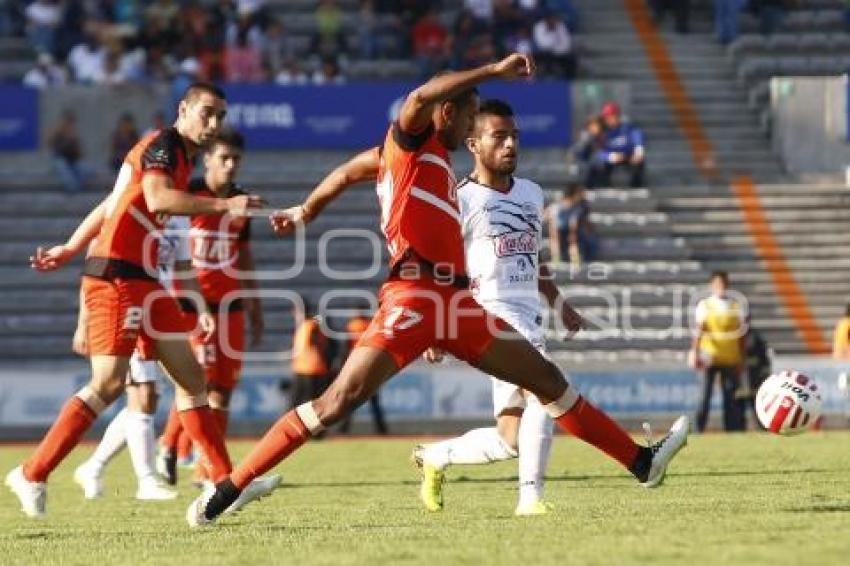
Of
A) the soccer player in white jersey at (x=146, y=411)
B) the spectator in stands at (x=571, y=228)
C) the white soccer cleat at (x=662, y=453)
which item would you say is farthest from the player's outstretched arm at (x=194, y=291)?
the spectator in stands at (x=571, y=228)

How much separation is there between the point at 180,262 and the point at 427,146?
512 centimetres

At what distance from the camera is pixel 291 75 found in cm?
3300

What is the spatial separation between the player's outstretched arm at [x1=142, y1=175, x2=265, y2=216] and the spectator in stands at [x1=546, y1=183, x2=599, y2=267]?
19452 millimetres

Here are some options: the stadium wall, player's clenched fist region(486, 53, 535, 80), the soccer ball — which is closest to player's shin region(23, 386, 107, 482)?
player's clenched fist region(486, 53, 535, 80)

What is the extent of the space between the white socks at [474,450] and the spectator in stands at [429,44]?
842 inches

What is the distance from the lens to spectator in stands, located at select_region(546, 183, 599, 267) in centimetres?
3066

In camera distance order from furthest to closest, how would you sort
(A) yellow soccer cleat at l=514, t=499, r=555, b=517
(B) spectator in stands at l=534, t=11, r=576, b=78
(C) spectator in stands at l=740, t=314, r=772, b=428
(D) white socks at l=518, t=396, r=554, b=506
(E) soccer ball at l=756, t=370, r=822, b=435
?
(B) spectator in stands at l=534, t=11, r=576, b=78 < (C) spectator in stands at l=740, t=314, r=772, b=428 < (E) soccer ball at l=756, t=370, r=822, b=435 < (D) white socks at l=518, t=396, r=554, b=506 < (A) yellow soccer cleat at l=514, t=499, r=555, b=517

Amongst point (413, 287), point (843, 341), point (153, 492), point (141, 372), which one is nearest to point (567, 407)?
point (413, 287)

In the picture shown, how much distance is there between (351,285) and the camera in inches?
1235

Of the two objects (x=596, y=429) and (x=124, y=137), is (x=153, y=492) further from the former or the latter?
(x=124, y=137)

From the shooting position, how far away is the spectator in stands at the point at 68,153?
3192 centimetres

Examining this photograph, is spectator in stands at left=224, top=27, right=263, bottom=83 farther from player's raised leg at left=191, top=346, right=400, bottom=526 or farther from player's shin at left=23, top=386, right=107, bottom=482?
player's raised leg at left=191, top=346, right=400, bottom=526

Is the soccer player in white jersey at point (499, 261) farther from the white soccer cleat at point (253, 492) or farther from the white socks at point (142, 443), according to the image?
the white socks at point (142, 443)

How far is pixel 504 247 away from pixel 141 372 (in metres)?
4.20
